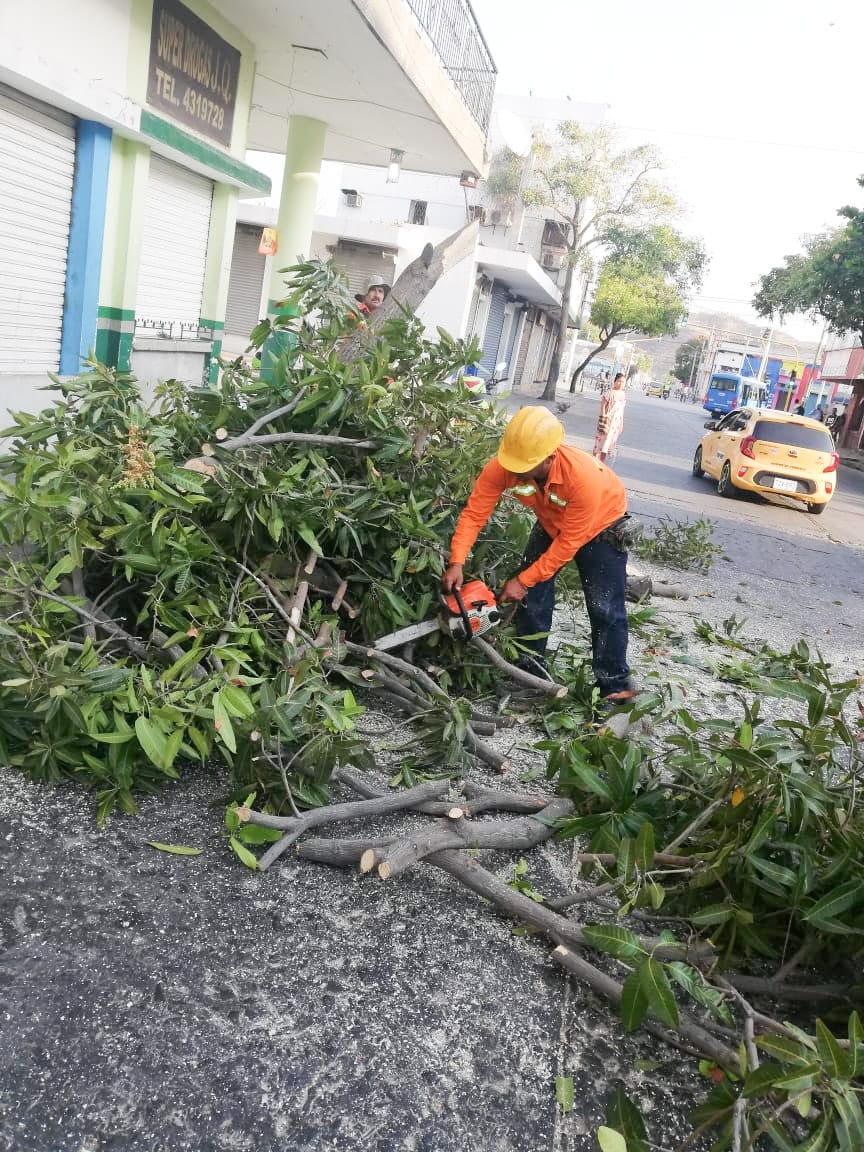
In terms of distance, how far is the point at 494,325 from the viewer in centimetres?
3569

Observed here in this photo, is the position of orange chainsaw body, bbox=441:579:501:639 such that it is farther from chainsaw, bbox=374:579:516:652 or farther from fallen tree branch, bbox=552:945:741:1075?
fallen tree branch, bbox=552:945:741:1075

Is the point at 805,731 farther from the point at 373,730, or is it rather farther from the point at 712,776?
the point at 373,730

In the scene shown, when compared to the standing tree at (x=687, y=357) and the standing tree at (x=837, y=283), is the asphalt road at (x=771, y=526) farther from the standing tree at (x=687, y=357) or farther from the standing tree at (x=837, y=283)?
the standing tree at (x=687, y=357)

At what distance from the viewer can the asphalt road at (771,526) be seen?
368 inches

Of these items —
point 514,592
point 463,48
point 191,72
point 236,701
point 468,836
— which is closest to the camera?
point 236,701

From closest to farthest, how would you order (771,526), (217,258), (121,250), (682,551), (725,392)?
(121,250) < (682,551) < (217,258) < (771,526) < (725,392)

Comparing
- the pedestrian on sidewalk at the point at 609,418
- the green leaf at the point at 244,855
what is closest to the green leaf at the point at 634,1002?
the green leaf at the point at 244,855

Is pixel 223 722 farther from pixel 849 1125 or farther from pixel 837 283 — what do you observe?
pixel 837 283

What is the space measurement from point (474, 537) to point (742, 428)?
1315 cm

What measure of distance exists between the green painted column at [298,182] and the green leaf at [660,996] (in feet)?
40.6

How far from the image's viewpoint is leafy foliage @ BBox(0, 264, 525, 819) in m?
3.01

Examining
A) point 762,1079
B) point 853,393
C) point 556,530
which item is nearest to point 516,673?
point 556,530

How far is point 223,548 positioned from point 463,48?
37.5 ft

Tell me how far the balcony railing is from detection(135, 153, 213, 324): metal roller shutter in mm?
3129
